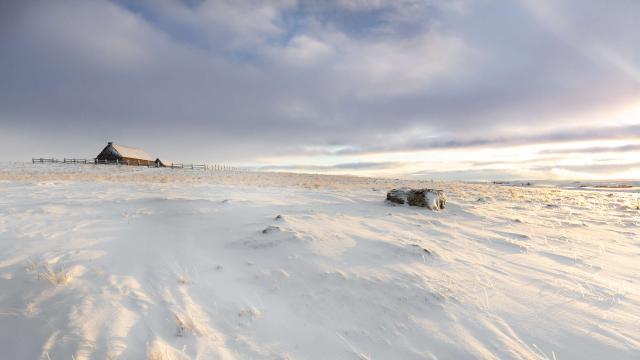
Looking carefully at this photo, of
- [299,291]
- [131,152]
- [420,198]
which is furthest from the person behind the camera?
[131,152]

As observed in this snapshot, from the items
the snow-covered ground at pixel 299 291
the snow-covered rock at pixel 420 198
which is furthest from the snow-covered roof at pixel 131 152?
the snow-covered rock at pixel 420 198

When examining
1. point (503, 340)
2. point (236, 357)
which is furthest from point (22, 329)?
point (503, 340)

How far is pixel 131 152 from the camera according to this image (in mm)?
59406

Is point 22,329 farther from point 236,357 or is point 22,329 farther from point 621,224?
point 621,224

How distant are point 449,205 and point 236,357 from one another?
31.6 feet

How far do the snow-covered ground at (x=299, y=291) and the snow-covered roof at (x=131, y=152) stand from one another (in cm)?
5541

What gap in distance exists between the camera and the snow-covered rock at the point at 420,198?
1037cm

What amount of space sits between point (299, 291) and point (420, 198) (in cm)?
709

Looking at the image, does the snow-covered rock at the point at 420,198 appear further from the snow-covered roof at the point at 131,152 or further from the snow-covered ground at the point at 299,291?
the snow-covered roof at the point at 131,152

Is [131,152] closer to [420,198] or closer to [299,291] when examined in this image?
[420,198]

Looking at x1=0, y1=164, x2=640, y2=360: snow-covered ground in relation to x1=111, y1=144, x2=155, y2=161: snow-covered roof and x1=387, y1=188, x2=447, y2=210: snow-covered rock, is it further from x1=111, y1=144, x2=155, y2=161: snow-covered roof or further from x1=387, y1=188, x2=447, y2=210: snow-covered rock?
x1=111, y1=144, x2=155, y2=161: snow-covered roof

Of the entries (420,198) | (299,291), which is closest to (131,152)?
(420,198)

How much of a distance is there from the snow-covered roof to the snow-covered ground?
55.4 meters

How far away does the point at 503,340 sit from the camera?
338 centimetres
